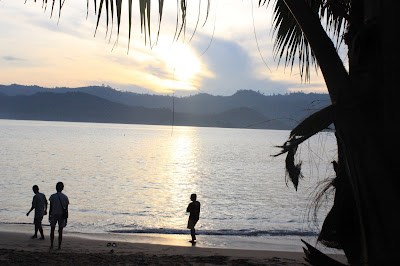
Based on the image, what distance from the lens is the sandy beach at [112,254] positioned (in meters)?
9.15

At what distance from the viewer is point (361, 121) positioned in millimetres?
1574

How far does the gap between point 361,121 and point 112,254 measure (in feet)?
33.0

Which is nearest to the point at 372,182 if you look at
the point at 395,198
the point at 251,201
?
the point at 395,198

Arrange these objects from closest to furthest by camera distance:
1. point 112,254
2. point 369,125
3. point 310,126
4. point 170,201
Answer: point 369,125 → point 310,126 → point 112,254 → point 170,201

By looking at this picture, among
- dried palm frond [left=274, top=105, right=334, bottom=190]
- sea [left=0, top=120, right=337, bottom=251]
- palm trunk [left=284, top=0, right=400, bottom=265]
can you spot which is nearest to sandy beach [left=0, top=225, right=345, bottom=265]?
sea [left=0, top=120, right=337, bottom=251]

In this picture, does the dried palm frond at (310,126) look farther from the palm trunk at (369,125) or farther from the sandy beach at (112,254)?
the sandy beach at (112,254)

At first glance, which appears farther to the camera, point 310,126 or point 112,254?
point 112,254

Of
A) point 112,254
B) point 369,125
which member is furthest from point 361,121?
point 112,254

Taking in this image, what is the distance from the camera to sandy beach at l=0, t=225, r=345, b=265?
9.15 meters

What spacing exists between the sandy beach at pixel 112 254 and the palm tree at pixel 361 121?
222 inches

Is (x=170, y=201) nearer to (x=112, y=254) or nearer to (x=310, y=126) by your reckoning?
(x=112, y=254)

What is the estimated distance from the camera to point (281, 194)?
33.2 m

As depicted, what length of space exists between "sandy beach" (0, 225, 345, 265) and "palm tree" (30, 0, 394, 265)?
565 centimetres

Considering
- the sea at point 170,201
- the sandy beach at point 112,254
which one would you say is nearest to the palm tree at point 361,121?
the sea at point 170,201
